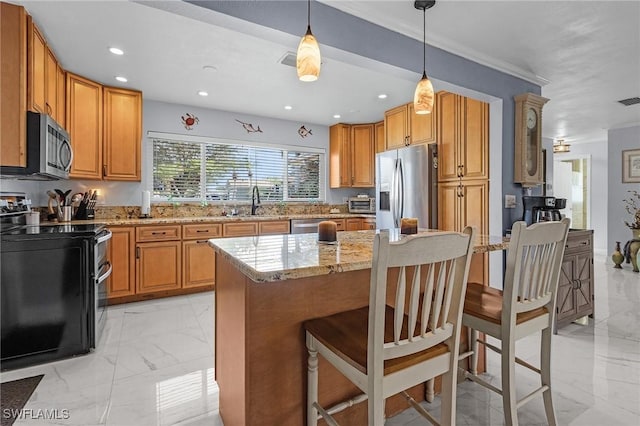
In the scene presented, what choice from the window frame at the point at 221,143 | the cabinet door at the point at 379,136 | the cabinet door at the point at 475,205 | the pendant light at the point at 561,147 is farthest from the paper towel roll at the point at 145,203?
the pendant light at the point at 561,147

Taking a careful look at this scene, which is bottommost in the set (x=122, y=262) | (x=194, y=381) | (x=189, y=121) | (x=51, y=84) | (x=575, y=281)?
(x=194, y=381)

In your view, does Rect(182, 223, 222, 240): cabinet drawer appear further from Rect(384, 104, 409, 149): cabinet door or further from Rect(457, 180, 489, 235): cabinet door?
Rect(457, 180, 489, 235): cabinet door

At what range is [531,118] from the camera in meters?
3.29

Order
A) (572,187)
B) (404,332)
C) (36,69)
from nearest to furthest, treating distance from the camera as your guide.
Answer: (404,332) → (36,69) → (572,187)

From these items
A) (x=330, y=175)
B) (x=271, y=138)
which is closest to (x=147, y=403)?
(x=271, y=138)

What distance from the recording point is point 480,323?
58.3 inches

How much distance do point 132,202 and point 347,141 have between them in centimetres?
334

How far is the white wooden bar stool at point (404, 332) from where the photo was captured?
0.96 metres

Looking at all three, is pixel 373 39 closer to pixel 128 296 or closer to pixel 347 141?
pixel 347 141

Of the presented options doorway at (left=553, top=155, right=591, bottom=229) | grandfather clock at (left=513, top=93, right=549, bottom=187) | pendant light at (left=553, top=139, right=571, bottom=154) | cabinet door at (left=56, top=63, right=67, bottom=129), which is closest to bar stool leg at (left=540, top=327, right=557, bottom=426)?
grandfather clock at (left=513, top=93, right=549, bottom=187)

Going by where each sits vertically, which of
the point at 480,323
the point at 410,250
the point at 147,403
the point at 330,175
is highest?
the point at 330,175

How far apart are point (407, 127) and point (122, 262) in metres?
3.78

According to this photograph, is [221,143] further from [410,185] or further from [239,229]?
[410,185]

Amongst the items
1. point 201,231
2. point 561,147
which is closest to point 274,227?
point 201,231
